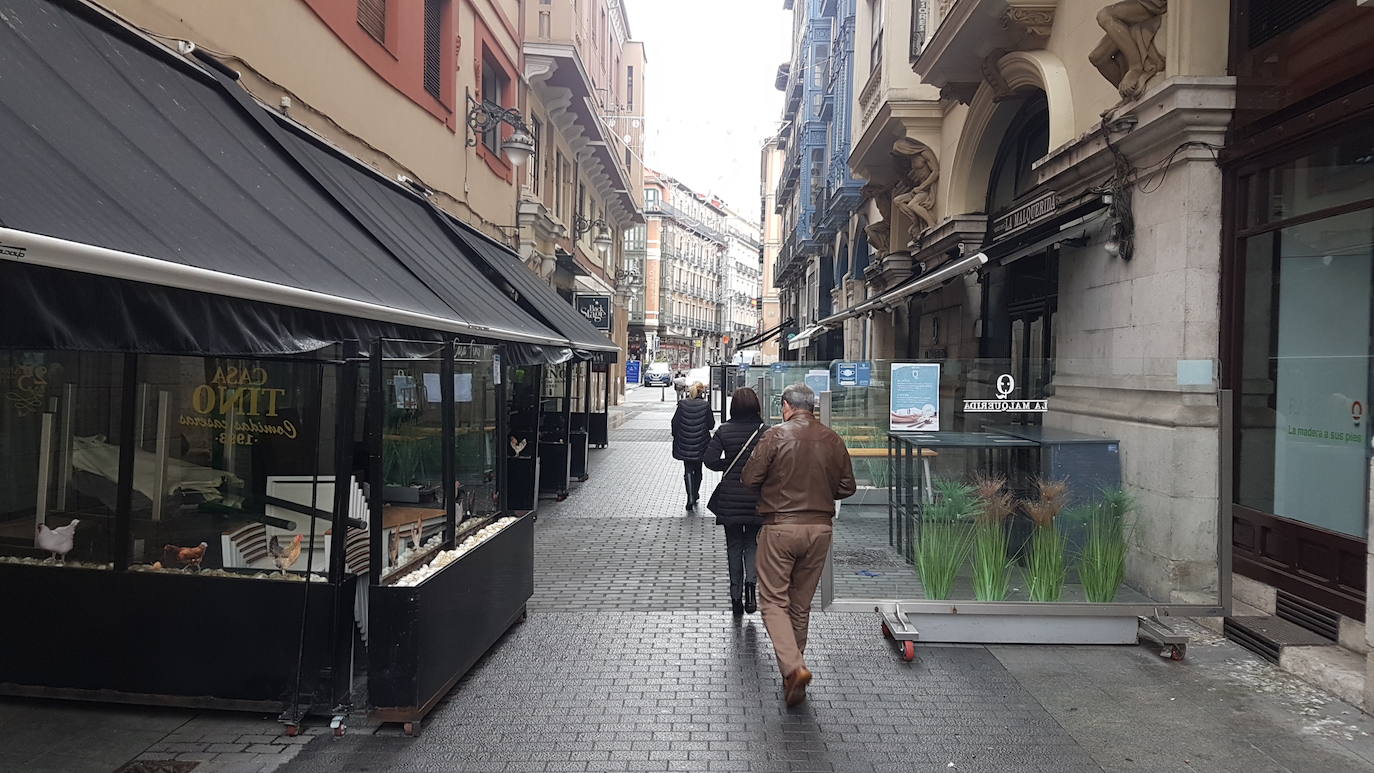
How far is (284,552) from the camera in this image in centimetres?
539

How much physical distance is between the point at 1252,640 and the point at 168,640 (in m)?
6.74

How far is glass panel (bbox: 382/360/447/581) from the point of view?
216 inches

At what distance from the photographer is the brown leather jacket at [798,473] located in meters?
5.61

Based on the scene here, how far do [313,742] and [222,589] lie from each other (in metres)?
0.98

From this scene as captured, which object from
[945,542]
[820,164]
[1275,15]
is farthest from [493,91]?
[820,164]

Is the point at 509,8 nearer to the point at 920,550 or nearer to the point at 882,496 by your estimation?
the point at 882,496

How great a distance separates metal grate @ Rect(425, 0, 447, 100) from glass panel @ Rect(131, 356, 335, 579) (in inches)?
309

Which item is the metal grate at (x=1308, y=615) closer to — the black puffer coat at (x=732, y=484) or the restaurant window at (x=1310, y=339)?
the restaurant window at (x=1310, y=339)

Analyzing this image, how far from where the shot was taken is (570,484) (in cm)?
1512

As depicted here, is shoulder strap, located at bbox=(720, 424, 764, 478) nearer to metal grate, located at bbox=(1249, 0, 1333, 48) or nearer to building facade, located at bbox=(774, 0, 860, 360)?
metal grate, located at bbox=(1249, 0, 1333, 48)

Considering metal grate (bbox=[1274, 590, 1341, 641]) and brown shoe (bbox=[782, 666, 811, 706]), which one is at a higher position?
metal grate (bbox=[1274, 590, 1341, 641])

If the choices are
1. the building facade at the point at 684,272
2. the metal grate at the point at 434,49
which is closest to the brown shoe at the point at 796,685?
the metal grate at the point at 434,49

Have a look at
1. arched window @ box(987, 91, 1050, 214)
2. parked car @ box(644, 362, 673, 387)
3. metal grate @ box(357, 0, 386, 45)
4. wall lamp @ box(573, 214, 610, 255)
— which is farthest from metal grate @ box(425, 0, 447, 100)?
parked car @ box(644, 362, 673, 387)

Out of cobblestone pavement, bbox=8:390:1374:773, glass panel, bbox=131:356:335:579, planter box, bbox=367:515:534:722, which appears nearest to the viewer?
cobblestone pavement, bbox=8:390:1374:773
